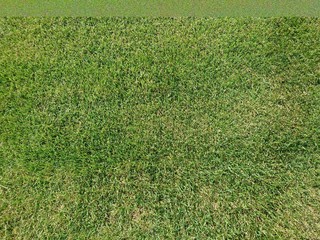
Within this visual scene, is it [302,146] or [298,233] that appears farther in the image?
[302,146]

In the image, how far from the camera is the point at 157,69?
8.02 feet

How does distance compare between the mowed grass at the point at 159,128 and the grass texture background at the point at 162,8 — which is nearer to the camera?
the mowed grass at the point at 159,128

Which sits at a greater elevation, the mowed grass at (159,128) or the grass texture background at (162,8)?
the grass texture background at (162,8)

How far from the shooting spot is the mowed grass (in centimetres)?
211

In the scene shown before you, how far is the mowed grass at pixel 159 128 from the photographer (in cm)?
211

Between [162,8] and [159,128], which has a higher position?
[162,8]

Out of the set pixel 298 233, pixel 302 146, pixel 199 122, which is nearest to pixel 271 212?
pixel 298 233

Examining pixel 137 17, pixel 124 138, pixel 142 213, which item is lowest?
pixel 142 213

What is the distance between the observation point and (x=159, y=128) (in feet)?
7.54

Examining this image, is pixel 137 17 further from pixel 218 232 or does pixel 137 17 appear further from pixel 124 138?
pixel 218 232

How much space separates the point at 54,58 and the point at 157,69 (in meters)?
0.87

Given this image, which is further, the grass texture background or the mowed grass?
the grass texture background

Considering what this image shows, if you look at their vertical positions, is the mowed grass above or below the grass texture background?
below

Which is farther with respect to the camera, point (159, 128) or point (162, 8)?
point (162, 8)
